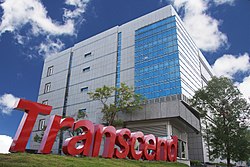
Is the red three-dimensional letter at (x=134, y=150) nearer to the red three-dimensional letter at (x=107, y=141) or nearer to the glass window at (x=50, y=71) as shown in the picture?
the red three-dimensional letter at (x=107, y=141)

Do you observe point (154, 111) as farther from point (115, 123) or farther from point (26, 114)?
point (26, 114)

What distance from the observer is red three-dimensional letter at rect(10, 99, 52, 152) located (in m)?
11.7

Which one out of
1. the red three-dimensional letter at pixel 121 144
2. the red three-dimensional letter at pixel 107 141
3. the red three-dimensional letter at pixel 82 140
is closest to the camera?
the red three-dimensional letter at pixel 82 140

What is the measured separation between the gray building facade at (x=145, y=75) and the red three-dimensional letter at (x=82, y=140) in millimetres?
13116

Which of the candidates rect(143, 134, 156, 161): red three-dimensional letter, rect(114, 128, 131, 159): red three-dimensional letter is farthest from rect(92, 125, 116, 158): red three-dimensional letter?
rect(143, 134, 156, 161): red three-dimensional letter

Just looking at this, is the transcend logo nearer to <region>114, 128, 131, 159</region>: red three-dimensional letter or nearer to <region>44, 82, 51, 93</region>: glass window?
<region>114, 128, 131, 159</region>: red three-dimensional letter

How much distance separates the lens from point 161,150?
67.8ft

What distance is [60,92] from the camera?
136ft

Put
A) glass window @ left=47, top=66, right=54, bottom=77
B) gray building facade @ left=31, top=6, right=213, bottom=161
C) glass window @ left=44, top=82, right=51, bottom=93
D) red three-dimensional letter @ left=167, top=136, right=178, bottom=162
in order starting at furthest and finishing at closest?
glass window @ left=47, top=66, right=54, bottom=77 → glass window @ left=44, top=82, right=51, bottom=93 → gray building facade @ left=31, top=6, right=213, bottom=161 → red three-dimensional letter @ left=167, top=136, right=178, bottom=162

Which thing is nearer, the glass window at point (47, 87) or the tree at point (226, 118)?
the tree at point (226, 118)

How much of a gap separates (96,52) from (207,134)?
875 inches

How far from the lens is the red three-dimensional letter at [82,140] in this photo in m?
13.5

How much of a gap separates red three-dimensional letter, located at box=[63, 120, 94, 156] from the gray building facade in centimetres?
1312

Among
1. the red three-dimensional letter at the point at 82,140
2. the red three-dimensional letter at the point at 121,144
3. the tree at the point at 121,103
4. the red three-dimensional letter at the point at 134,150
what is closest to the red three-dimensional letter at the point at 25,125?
the red three-dimensional letter at the point at 82,140
